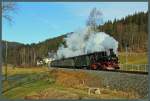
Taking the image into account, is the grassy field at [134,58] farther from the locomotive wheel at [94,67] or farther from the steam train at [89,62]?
the locomotive wheel at [94,67]

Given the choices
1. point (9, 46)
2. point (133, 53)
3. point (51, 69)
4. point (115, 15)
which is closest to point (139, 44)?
point (133, 53)

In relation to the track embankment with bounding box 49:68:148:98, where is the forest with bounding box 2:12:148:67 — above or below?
above

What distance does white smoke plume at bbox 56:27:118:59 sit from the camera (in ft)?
21.1

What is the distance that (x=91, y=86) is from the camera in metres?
6.49

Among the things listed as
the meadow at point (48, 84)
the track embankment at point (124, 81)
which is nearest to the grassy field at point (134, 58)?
the meadow at point (48, 84)

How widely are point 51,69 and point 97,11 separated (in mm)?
1348

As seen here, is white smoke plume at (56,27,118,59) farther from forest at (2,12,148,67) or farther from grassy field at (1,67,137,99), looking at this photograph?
grassy field at (1,67,137,99)

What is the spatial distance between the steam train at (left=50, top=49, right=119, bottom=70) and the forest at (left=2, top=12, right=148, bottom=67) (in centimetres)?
35

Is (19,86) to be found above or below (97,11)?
below

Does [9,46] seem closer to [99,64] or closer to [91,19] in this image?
[91,19]

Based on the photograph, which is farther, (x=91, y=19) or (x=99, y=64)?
(x=99, y=64)

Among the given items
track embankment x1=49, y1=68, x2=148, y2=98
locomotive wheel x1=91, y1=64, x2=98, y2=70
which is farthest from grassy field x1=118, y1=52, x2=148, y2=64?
locomotive wheel x1=91, y1=64, x2=98, y2=70

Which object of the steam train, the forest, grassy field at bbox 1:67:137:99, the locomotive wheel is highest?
the forest

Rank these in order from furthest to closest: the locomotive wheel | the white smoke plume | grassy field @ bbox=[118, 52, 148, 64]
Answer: the locomotive wheel, the white smoke plume, grassy field @ bbox=[118, 52, 148, 64]
